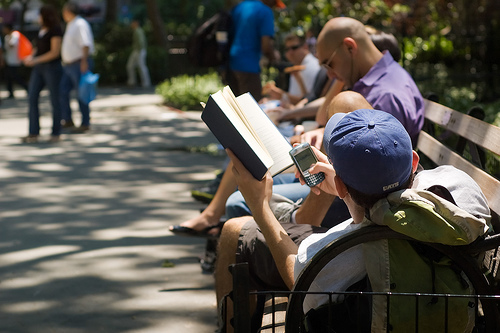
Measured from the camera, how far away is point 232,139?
2879 millimetres

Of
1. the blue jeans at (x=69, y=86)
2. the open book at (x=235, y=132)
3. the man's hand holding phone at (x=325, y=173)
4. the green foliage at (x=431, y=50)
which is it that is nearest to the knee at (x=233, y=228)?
the open book at (x=235, y=132)

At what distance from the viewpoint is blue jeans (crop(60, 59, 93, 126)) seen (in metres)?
11.9

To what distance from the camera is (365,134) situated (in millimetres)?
2135

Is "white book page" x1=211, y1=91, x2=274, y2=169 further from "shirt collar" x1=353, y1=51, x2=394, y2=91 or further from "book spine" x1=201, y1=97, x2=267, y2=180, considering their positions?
"shirt collar" x1=353, y1=51, x2=394, y2=91

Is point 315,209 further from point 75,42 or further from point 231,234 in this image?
point 75,42

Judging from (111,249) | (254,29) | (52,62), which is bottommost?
(111,249)

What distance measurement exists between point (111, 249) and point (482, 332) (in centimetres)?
364

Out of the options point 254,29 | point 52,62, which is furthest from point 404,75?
point 52,62

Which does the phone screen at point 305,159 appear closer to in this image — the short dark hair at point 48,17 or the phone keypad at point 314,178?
the phone keypad at point 314,178

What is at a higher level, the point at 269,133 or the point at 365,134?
the point at 365,134

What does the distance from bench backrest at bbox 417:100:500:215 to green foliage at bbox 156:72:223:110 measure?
38.2 ft

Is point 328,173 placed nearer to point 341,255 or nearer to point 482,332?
point 341,255

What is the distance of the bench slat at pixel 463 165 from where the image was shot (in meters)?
2.82

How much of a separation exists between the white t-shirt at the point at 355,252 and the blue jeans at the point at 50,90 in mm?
9476
